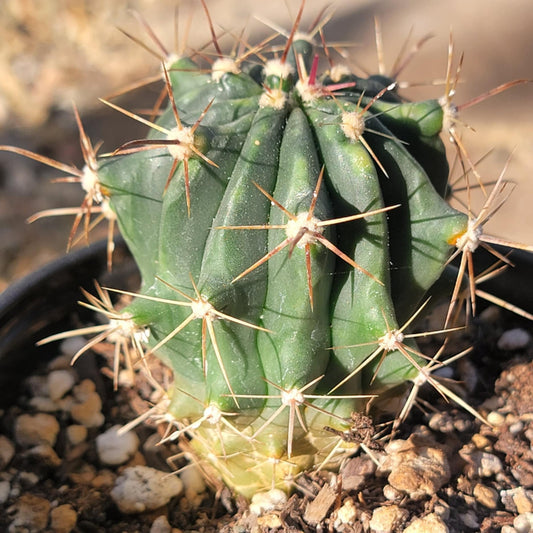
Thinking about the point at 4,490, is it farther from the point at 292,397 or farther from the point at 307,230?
the point at 307,230

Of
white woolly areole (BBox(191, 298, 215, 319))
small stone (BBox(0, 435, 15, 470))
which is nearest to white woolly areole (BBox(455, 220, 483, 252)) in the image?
white woolly areole (BBox(191, 298, 215, 319))

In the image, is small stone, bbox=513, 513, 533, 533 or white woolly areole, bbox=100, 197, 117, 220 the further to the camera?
white woolly areole, bbox=100, 197, 117, 220

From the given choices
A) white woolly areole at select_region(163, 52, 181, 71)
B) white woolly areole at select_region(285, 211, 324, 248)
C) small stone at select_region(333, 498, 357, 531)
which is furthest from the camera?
white woolly areole at select_region(163, 52, 181, 71)

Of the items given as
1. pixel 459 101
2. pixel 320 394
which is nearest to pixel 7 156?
pixel 459 101

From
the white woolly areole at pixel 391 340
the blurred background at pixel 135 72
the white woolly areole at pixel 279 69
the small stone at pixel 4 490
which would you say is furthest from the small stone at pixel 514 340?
the blurred background at pixel 135 72

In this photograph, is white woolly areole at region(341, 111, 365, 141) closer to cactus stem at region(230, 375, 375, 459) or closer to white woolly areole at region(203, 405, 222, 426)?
cactus stem at region(230, 375, 375, 459)

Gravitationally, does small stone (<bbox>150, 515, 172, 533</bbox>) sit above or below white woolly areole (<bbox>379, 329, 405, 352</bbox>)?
below

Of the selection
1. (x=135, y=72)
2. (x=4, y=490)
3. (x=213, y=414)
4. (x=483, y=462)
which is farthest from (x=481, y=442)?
(x=135, y=72)

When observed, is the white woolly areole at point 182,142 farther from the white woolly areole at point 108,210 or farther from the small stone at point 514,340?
the small stone at point 514,340
